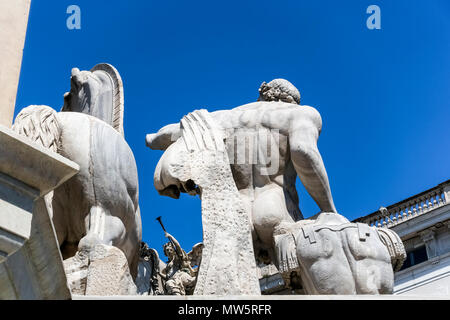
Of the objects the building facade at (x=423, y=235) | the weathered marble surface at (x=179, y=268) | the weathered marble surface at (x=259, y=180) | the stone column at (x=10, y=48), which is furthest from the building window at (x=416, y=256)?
the stone column at (x=10, y=48)

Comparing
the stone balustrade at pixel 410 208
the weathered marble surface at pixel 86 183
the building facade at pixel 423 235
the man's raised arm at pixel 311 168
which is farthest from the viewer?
the stone balustrade at pixel 410 208

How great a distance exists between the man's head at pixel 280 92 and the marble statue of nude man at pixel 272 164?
28 cm

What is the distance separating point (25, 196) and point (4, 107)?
1.96m

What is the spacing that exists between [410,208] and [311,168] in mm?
18747

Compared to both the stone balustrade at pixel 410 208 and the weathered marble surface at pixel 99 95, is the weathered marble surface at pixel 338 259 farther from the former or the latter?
the stone balustrade at pixel 410 208

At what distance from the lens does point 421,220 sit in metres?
23.5

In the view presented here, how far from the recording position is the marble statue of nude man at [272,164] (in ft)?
20.6

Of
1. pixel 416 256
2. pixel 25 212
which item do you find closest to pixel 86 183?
pixel 25 212

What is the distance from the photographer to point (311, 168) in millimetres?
6395

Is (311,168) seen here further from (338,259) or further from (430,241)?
(430,241)
